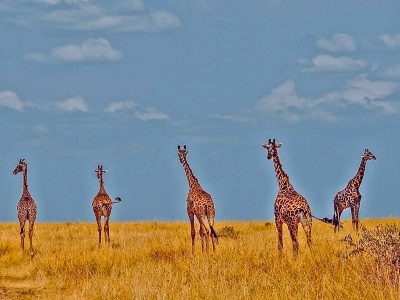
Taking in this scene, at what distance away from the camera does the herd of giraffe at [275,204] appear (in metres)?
11.5

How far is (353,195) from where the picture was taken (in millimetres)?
19234

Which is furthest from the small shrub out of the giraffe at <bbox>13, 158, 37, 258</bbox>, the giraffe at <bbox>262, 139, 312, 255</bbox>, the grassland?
the giraffe at <bbox>262, 139, 312, 255</bbox>

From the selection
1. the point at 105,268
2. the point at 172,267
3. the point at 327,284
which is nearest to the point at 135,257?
the point at 105,268

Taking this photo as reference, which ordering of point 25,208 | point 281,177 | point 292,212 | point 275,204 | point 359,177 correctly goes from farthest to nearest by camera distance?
1. point 359,177
2. point 25,208
3. point 281,177
4. point 275,204
5. point 292,212

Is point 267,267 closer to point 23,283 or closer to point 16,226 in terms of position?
point 23,283

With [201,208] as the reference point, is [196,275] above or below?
below

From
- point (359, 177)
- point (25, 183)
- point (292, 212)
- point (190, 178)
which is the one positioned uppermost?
point (25, 183)

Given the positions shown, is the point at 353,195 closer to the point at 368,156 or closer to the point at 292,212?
the point at 368,156

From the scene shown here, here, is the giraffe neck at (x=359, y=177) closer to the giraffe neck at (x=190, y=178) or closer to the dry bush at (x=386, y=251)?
the giraffe neck at (x=190, y=178)

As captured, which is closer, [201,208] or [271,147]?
[271,147]

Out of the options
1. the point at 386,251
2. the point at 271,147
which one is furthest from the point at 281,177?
the point at 386,251

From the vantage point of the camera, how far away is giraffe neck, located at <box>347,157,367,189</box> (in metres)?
19.4

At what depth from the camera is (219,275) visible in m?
10.1

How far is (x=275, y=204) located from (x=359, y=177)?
825cm
